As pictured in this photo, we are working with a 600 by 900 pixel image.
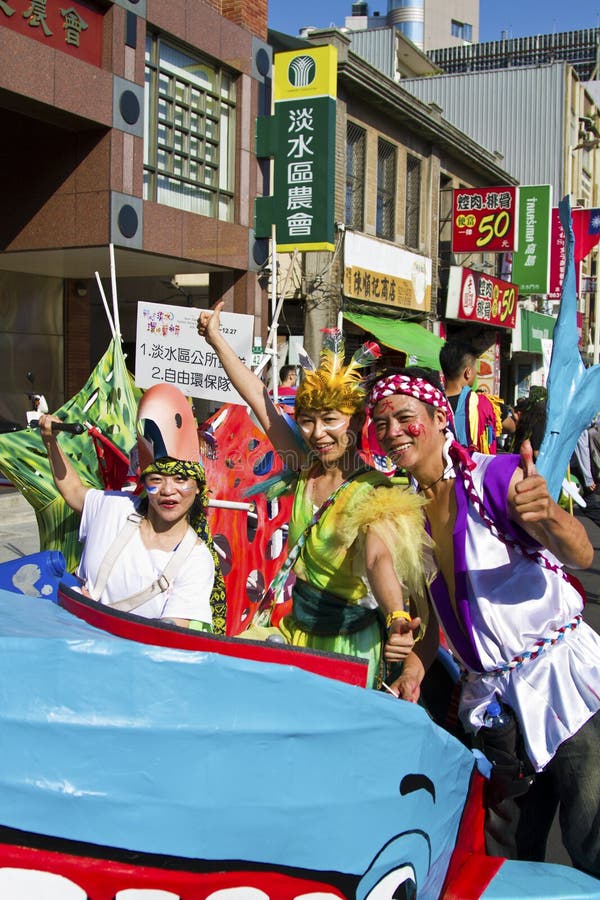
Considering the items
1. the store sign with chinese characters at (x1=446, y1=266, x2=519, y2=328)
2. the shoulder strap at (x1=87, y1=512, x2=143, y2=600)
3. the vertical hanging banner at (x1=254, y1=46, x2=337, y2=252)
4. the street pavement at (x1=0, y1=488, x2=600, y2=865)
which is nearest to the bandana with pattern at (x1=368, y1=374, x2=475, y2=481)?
the shoulder strap at (x1=87, y1=512, x2=143, y2=600)

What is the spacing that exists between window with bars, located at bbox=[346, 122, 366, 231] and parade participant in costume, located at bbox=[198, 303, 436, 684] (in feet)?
50.2

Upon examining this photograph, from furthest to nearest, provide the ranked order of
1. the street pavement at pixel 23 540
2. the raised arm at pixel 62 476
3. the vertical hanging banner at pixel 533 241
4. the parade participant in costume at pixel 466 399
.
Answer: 1. the vertical hanging banner at pixel 533 241
2. the street pavement at pixel 23 540
3. the parade participant in costume at pixel 466 399
4. the raised arm at pixel 62 476

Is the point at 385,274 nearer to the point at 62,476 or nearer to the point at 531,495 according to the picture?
the point at 62,476

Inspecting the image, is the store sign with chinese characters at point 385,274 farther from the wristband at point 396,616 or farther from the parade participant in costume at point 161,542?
the wristband at point 396,616

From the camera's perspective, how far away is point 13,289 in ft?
45.1

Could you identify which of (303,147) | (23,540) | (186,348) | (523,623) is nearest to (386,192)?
(303,147)

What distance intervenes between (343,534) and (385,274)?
16.5m

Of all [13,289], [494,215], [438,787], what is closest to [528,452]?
[438,787]

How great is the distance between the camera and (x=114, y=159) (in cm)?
1069

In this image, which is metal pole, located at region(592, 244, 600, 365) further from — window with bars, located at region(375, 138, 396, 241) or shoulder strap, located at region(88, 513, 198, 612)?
shoulder strap, located at region(88, 513, 198, 612)

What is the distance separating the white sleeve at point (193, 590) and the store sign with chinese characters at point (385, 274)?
14102 millimetres

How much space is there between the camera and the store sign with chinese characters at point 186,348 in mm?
5332

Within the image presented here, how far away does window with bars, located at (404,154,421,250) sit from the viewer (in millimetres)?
20469

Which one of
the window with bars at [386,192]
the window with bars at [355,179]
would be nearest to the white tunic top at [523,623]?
the window with bars at [355,179]
